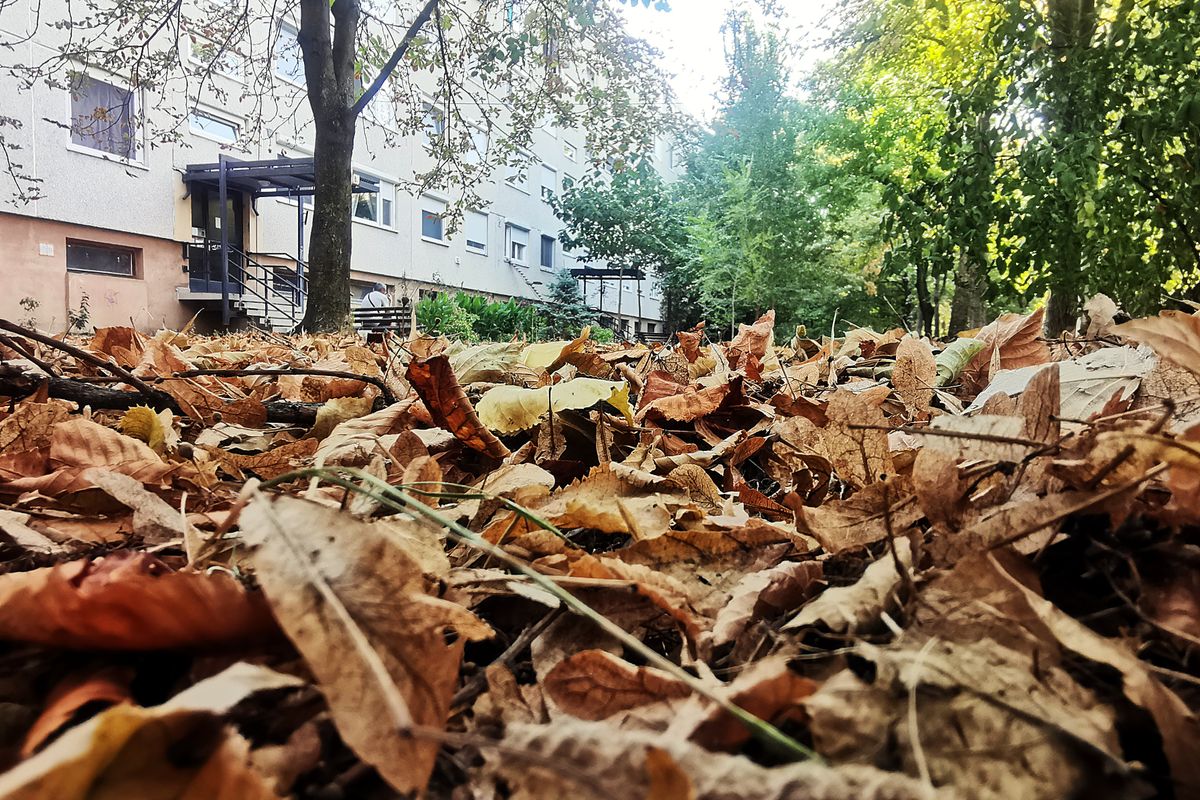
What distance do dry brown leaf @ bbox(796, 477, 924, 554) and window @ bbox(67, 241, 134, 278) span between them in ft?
45.2

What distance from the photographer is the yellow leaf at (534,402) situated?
3.12 feet

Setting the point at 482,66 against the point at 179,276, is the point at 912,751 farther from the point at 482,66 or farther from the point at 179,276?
the point at 179,276

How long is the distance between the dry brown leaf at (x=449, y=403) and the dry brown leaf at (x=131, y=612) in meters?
0.47

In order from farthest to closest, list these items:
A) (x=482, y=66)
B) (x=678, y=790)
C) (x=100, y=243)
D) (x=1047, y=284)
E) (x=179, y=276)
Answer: (x=179, y=276) < (x=100, y=243) < (x=482, y=66) < (x=1047, y=284) < (x=678, y=790)

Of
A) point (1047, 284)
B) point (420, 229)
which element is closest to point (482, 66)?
point (1047, 284)

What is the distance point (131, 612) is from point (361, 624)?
5.4 inches

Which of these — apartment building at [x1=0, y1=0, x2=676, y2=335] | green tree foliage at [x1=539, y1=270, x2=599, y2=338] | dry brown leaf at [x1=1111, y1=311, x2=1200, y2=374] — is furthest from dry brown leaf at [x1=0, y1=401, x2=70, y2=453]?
green tree foliage at [x1=539, y1=270, x2=599, y2=338]

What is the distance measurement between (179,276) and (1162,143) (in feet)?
46.1

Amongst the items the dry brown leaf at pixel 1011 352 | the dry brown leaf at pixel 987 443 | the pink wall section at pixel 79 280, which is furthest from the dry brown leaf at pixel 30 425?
the pink wall section at pixel 79 280

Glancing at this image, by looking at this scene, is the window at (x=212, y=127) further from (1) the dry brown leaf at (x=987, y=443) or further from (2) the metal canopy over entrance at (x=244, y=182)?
(1) the dry brown leaf at (x=987, y=443)

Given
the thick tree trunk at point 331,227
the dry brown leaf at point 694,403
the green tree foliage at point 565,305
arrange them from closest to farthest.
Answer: the dry brown leaf at point 694,403 → the thick tree trunk at point 331,227 → the green tree foliage at point 565,305

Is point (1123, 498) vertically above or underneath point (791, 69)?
underneath

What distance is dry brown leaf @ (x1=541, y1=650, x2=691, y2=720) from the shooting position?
1.27 ft

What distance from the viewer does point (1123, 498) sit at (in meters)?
0.44
